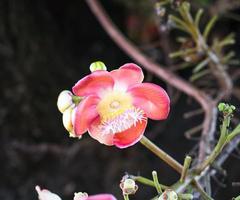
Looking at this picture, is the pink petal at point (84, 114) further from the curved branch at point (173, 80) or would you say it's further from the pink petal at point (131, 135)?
the curved branch at point (173, 80)

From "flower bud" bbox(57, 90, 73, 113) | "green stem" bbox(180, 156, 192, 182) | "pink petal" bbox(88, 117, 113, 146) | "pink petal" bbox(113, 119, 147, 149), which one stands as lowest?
"green stem" bbox(180, 156, 192, 182)

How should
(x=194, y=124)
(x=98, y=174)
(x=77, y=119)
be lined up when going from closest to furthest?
1. (x=77, y=119)
2. (x=194, y=124)
3. (x=98, y=174)

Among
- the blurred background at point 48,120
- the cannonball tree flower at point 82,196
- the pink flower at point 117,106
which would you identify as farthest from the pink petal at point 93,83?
the blurred background at point 48,120

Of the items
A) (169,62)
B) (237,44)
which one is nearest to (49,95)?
(169,62)

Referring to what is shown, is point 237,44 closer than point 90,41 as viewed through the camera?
Yes

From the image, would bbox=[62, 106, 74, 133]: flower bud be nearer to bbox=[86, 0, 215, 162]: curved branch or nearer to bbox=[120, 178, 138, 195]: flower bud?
bbox=[120, 178, 138, 195]: flower bud

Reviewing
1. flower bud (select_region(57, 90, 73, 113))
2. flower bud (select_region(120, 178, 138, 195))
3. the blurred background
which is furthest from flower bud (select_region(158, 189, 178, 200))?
the blurred background

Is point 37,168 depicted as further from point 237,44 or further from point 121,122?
point 121,122
